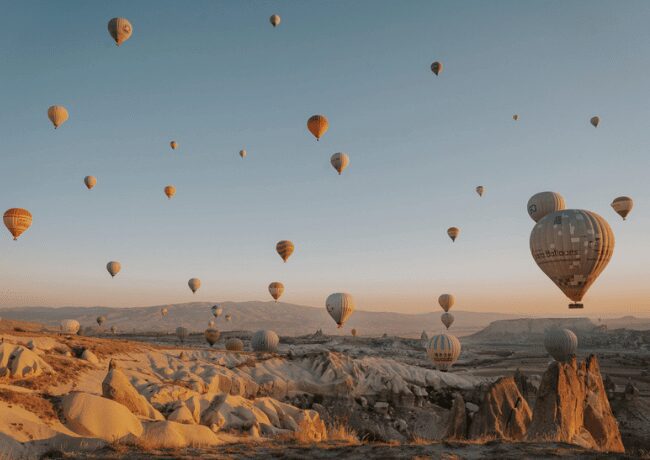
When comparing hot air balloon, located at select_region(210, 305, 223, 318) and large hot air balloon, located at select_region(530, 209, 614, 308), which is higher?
large hot air balloon, located at select_region(530, 209, 614, 308)

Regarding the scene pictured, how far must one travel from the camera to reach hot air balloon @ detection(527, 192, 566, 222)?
138 ft

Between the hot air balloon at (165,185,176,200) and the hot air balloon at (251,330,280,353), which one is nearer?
the hot air balloon at (251,330,280,353)

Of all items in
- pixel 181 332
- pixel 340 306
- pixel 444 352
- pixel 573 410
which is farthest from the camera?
pixel 181 332

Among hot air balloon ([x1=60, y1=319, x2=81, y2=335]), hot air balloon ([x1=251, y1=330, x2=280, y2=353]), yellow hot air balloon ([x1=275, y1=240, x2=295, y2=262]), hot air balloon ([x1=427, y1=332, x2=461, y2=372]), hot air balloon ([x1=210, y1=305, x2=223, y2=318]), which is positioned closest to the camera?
hot air balloon ([x1=427, y1=332, x2=461, y2=372])

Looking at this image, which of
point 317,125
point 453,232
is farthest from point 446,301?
point 317,125

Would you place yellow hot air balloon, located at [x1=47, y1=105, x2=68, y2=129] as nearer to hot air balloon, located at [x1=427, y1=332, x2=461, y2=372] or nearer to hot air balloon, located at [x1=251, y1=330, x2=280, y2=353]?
hot air balloon, located at [x1=251, y1=330, x2=280, y2=353]

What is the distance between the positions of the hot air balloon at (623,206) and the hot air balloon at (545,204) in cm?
1451

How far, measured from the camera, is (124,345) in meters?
25.9

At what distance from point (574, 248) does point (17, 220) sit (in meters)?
43.7

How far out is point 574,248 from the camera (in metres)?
28.0

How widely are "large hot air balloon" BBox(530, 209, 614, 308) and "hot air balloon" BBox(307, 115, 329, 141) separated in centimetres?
2222

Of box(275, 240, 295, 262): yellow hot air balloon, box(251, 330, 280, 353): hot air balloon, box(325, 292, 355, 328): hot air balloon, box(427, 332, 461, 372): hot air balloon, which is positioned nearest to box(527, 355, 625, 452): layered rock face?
box(427, 332, 461, 372): hot air balloon

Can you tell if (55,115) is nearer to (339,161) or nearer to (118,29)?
(118,29)

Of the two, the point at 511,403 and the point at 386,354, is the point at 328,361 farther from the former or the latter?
the point at 386,354
